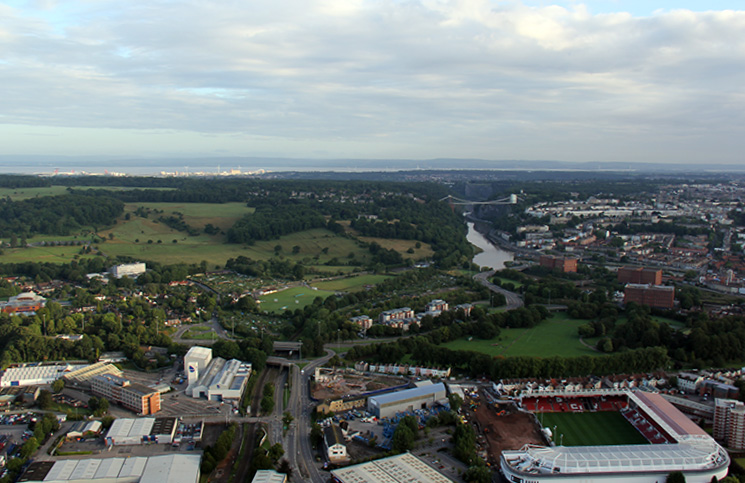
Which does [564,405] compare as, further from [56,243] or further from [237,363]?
[56,243]

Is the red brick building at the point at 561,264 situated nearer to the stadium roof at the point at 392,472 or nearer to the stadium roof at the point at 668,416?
the stadium roof at the point at 668,416

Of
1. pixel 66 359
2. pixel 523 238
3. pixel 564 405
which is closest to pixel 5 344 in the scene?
pixel 66 359

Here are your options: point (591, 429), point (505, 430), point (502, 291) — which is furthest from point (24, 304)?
point (591, 429)

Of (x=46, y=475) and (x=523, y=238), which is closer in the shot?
Answer: (x=46, y=475)

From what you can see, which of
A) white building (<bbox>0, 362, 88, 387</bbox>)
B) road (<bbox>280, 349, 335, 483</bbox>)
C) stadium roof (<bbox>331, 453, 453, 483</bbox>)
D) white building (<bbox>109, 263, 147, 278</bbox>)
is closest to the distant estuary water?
white building (<bbox>109, 263, 147, 278</bbox>)

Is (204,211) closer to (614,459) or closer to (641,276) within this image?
(641,276)
